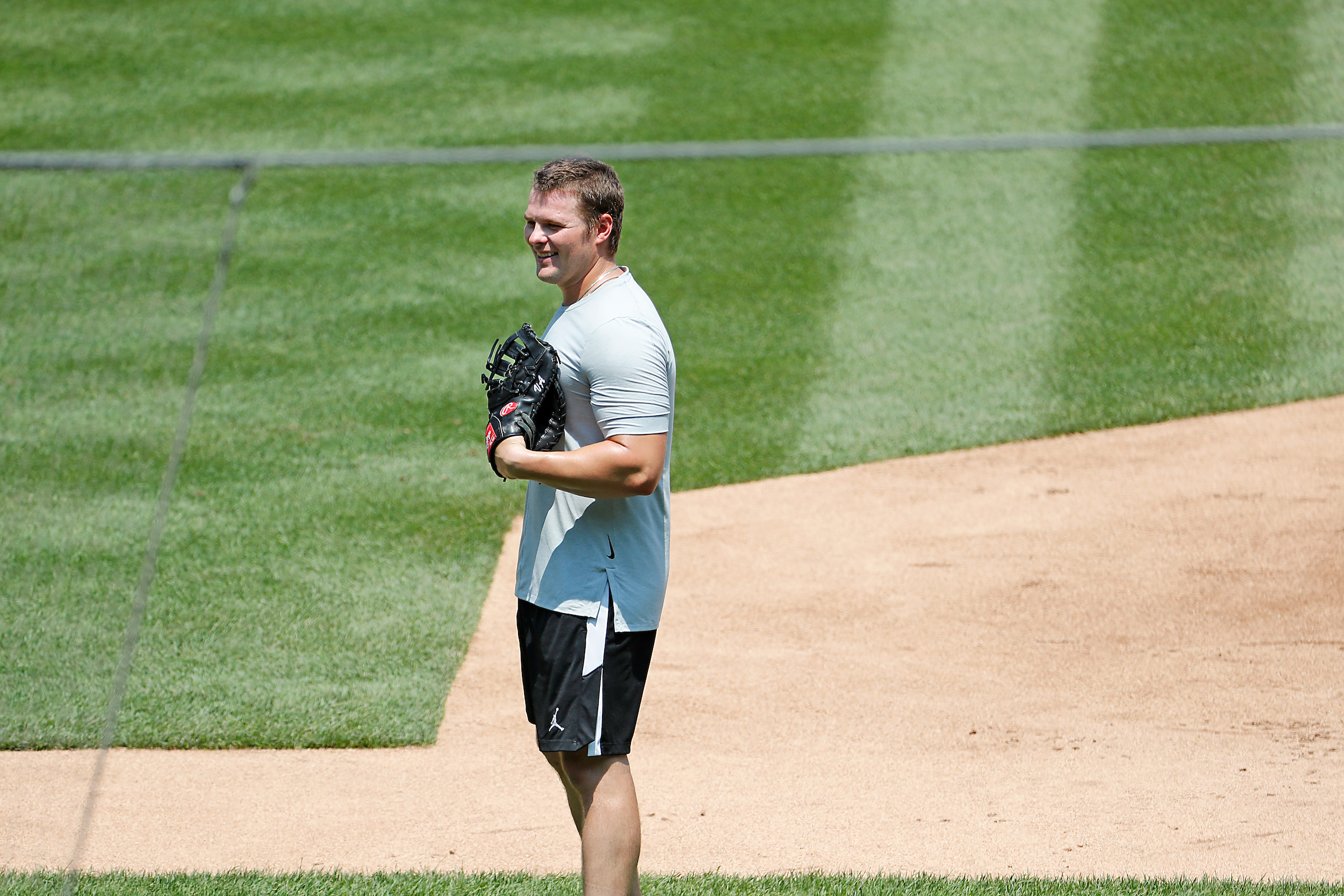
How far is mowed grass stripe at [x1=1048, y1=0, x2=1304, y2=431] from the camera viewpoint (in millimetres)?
8781

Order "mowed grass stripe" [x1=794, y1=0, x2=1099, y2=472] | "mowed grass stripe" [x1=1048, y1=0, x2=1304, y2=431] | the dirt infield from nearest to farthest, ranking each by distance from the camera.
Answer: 1. the dirt infield
2. "mowed grass stripe" [x1=794, y1=0, x2=1099, y2=472]
3. "mowed grass stripe" [x1=1048, y1=0, x2=1304, y2=431]

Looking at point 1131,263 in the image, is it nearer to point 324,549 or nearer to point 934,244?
point 934,244

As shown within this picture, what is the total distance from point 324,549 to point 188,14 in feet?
33.4

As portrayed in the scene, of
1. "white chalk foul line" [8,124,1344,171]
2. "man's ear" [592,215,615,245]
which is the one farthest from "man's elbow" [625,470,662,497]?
"white chalk foul line" [8,124,1344,171]

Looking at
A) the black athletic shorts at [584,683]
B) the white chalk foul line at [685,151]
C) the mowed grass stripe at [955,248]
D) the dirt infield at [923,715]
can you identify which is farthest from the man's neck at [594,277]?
the mowed grass stripe at [955,248]

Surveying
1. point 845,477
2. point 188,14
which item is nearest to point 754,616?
point 845,477

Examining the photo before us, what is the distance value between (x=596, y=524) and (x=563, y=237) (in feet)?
2.39

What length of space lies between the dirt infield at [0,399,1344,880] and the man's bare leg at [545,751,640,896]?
38.3 inches

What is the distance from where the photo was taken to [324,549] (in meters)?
6.93

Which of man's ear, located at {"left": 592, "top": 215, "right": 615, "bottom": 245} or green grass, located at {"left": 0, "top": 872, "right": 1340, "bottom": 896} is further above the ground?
man's ear, located at {"left": 592, "top": 215, "right": 615, "bottom": 245}

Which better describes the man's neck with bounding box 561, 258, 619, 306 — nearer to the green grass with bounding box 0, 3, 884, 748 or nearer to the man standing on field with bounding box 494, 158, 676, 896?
the man standing on field with bounding box 494, 158, 676, 896

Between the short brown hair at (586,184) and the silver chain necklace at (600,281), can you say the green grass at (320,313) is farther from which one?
the short brown hair at (586,184)

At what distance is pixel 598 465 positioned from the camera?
324 cm

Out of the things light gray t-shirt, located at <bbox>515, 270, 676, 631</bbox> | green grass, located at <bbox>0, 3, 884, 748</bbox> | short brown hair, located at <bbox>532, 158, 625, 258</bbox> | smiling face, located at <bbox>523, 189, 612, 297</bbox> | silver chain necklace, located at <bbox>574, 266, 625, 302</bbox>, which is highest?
short brown hair, located at <bbox>532, 158, 625, 258</bbox>
